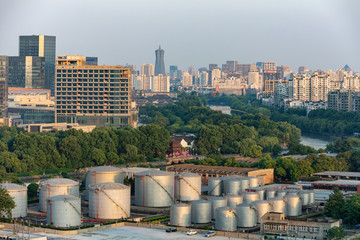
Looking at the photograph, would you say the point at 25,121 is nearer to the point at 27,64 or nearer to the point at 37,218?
the point at 27,64

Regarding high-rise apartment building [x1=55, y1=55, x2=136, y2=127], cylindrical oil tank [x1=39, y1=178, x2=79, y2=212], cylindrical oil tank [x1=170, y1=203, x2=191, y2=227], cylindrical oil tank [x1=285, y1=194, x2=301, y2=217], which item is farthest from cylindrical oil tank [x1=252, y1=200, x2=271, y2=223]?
high-rise apartment building [x1=55, y1=55, x2=136, y2=127]

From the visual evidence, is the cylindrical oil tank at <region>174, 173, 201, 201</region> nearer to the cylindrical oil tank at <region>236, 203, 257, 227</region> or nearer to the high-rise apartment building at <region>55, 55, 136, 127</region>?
the cylindrical oil tank at <region>236, 203, 257, 227</region>

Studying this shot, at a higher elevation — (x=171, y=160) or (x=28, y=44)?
(x=28, y=44)

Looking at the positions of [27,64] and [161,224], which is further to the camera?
[27,64]

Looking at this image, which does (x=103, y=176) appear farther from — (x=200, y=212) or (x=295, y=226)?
(x=295, y=226)

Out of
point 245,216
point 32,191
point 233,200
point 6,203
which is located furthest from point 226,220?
point 32,191

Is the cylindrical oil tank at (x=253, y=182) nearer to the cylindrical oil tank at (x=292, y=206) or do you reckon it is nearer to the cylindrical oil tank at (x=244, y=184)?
the cylindrical oil tank at (x=244, y=184)

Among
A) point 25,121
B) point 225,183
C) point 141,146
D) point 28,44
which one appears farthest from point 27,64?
point 225,183
